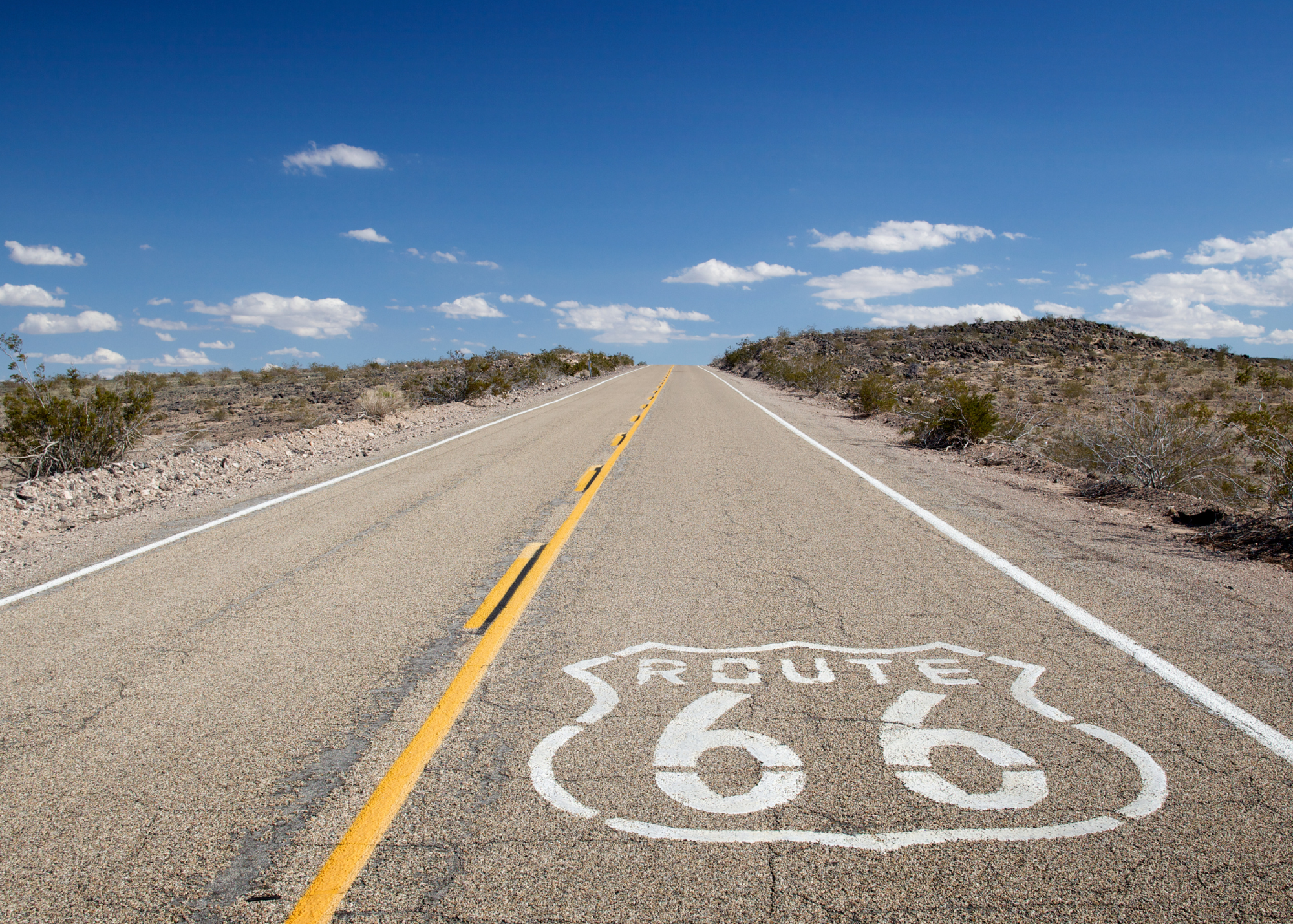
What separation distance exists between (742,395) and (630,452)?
16.9 meters

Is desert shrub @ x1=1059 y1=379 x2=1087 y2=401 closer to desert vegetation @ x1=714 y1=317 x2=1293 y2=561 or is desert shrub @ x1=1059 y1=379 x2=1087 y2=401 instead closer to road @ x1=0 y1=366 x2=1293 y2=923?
Result: desert vegetation @ x1=714 y1=317 x2=1293 y2=561

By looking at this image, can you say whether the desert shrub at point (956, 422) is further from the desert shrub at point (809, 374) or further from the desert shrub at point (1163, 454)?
the desert shrub at point (809, 374)

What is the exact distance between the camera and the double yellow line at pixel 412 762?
232 centimetres

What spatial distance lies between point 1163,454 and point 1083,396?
19659mm

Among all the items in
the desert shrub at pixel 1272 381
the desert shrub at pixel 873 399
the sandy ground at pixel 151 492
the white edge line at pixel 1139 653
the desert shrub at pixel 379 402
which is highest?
the desert shrub at pixel 1272 381

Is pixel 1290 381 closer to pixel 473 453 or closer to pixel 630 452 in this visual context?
pixel 630 452

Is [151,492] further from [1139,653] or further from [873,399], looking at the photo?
[873,399]

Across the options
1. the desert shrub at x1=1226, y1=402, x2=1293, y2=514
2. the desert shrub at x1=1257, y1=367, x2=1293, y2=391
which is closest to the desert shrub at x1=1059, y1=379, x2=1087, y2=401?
the desert shrub at x1=1257, y1=367, x2=1293, y2=391

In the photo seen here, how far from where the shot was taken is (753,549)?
20.5 feet

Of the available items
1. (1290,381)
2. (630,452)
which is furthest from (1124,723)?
(1290,381)

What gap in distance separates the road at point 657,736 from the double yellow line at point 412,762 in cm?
2

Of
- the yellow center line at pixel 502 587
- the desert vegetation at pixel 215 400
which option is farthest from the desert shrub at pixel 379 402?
the yellow center line at pixel 502 587

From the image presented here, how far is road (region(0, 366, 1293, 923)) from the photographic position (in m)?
2.34

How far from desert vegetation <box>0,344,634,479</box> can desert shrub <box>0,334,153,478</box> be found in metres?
0.01
